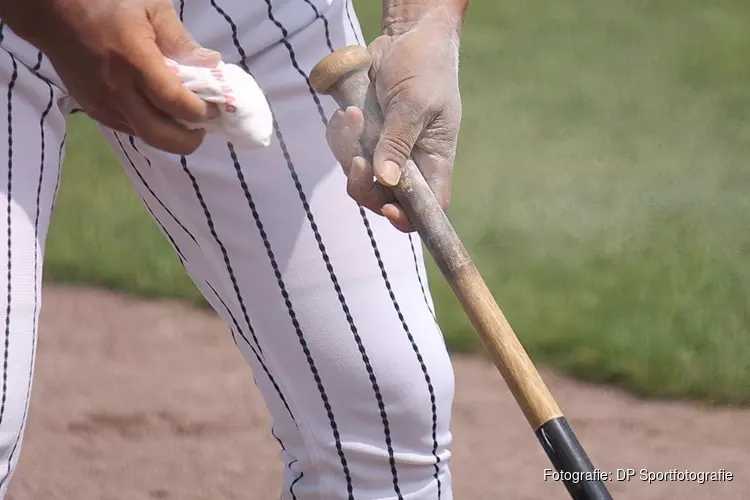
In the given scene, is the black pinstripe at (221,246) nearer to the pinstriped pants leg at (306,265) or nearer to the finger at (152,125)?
the pinstriped pants leg at (306,265)

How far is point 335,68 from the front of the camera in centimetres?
110

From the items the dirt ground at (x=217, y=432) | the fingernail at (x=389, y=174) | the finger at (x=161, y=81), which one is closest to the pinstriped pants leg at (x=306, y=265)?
the fingernail at (x=389, y=174)

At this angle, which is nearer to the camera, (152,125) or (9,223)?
(152,125)

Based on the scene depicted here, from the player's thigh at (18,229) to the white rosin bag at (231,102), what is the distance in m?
0.23

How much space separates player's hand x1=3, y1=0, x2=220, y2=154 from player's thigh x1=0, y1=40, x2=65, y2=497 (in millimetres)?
152

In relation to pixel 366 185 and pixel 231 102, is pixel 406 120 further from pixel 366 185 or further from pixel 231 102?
pixel 231 102

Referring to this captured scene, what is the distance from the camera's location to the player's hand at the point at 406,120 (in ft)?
3.57

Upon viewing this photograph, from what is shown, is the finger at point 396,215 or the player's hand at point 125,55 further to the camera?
the finger at point 396,215

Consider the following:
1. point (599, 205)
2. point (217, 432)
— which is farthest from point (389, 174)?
point (599, 205)

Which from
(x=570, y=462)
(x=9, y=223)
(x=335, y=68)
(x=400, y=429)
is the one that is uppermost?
(x=335, y=68)

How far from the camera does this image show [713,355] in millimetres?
2430

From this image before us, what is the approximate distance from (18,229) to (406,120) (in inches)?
14.7

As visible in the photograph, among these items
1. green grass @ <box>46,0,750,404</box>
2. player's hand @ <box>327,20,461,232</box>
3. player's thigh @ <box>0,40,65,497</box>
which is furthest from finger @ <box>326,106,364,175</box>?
green grass @ <box>46,0,750,404</box>

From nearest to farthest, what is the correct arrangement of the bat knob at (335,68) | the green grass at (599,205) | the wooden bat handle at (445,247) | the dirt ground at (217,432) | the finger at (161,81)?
the finger at (161,81) < the wooden bat handle at (445,247) < the bat knob at (335,68) < the dirt ground at (217,432) < the green grass at (599,205)
